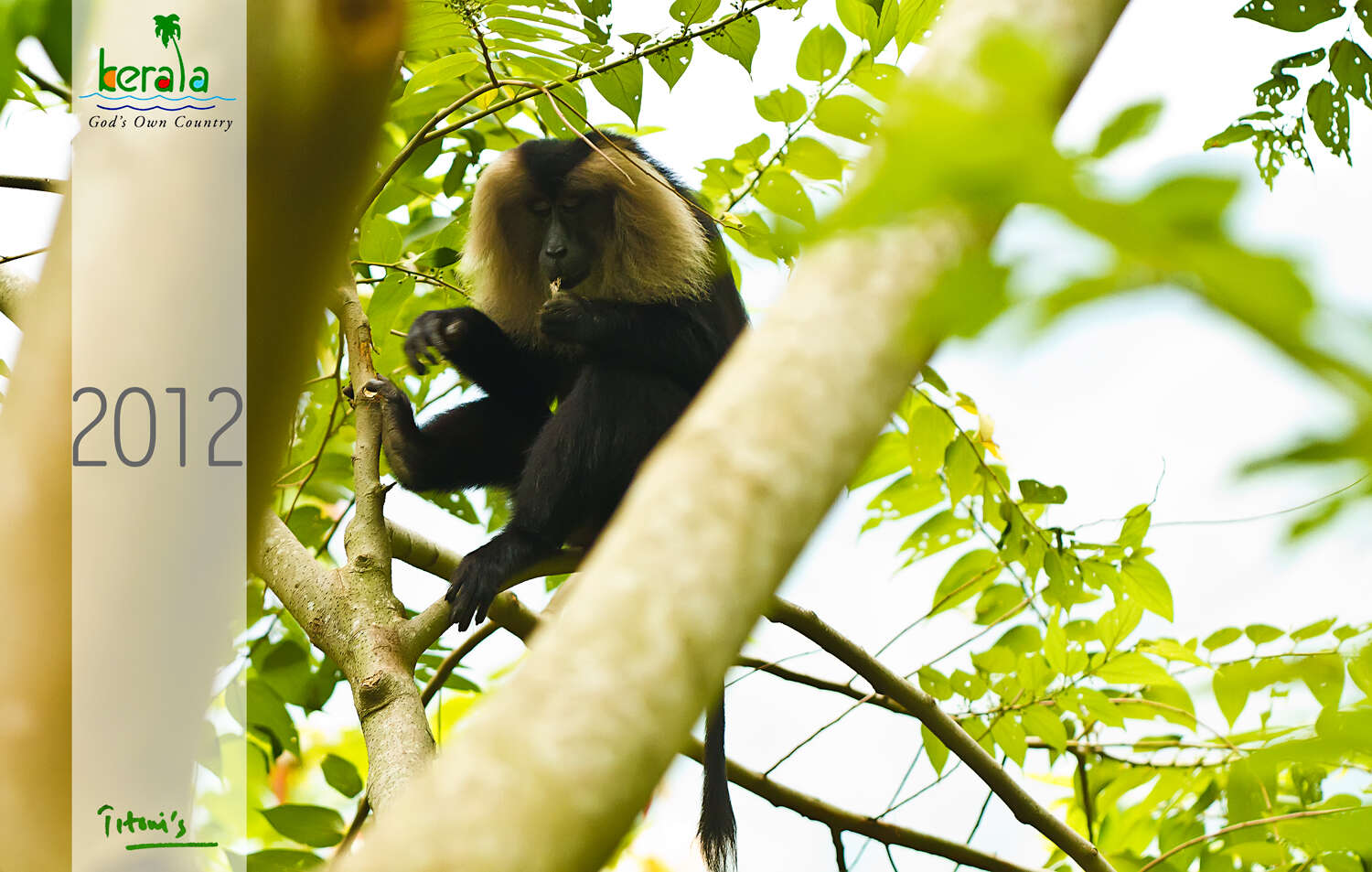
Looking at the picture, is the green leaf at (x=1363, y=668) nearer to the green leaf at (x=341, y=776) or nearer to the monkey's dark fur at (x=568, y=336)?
the monkey's dark fur at (x=568, y=336)

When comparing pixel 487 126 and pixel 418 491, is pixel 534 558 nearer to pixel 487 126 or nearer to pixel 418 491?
pixel 418 491

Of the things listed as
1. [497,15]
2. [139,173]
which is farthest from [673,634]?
[497,15]

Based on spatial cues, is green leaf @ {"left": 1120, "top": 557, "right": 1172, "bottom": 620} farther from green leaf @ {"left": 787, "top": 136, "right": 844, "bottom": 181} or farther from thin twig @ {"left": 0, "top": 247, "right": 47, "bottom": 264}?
thin twig @ {"left": 0, "top": 247, "right": 47, "bottom": 264}

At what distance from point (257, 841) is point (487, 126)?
1777mm

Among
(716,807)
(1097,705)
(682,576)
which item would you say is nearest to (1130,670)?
(1097,705)

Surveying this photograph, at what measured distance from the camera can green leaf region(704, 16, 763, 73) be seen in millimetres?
1818

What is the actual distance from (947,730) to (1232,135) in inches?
47.6

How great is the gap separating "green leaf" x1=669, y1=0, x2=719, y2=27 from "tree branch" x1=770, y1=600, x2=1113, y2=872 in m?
1.06

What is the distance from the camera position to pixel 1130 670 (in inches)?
83.0

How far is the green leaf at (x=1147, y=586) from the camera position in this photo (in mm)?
2199

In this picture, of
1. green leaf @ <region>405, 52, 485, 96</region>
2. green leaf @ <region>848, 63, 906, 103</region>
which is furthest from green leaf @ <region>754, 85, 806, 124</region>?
green leaf @ <region>405, 52, 485, 96</region>

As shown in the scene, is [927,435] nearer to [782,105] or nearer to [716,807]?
[782,105]

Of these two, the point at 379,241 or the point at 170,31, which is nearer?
the point at 170,31

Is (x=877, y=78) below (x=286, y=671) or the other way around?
the other way around
